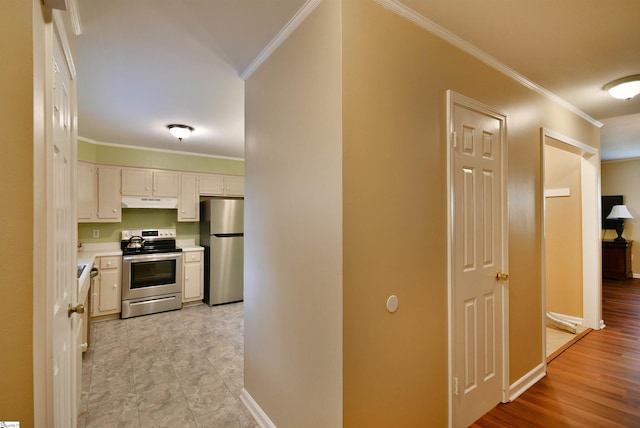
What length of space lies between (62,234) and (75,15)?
3.88 ft

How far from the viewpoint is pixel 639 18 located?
168cm

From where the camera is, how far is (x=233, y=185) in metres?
5.53

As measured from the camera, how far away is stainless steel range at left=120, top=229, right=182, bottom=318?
13.8ft

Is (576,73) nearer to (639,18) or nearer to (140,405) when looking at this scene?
(639,18)

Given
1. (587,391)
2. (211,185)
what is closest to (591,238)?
(587,391)

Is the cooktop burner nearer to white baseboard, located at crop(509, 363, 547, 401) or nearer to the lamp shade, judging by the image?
white baseboard, located at crop(509, 363, 547, 401)

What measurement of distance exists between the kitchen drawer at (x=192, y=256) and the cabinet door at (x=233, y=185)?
1.26m

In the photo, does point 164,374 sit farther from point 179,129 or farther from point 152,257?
point 179,129

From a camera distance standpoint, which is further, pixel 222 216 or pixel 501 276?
pixel 222 216

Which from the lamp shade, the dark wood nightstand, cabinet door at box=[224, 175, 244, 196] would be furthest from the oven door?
the lamp shade

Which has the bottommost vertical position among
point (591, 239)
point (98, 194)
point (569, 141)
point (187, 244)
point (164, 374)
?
point (164, 374)

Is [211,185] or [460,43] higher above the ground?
[460,43]

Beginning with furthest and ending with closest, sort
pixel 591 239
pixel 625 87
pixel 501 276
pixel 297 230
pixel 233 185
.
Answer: pixel 233 185
pixel 591 239
pixel 625 87
pixel 501 276
pixel 297 230

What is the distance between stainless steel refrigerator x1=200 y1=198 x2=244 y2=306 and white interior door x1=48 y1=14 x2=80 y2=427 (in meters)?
3.24
